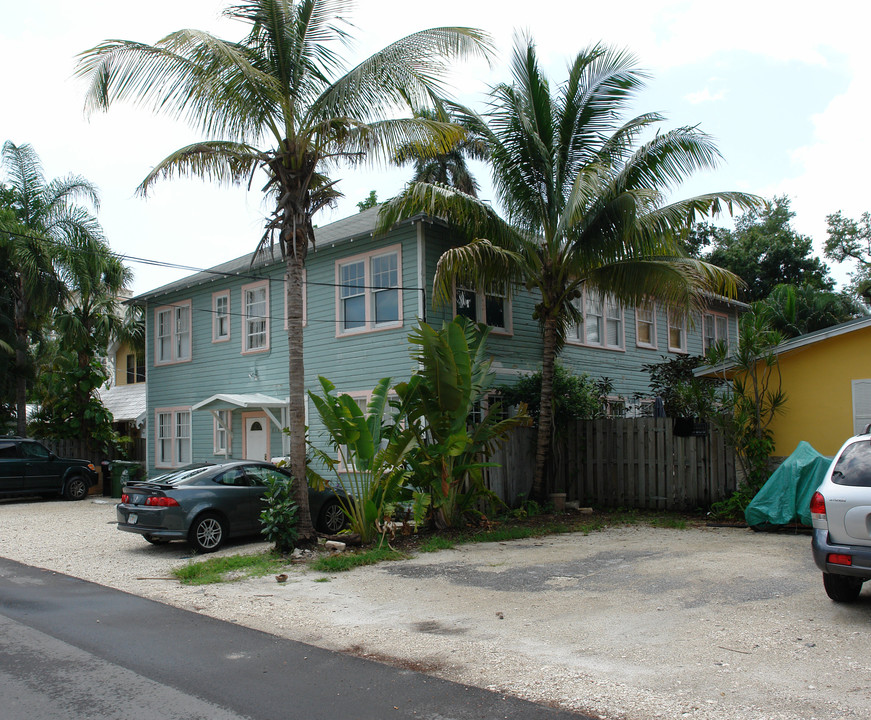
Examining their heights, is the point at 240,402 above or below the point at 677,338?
below

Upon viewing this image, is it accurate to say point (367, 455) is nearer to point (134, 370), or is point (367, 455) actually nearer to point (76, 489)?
point (76, 489)

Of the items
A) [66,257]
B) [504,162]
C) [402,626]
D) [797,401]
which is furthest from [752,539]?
[66,257]

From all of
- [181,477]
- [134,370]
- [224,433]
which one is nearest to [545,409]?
[181,477]

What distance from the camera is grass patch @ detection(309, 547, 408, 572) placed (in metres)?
9.95

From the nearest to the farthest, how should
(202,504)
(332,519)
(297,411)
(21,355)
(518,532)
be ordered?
(297,411), (202,504), (518,532), (332,519), (21,355)

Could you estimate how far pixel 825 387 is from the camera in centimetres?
1316

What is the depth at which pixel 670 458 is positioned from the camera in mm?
14812

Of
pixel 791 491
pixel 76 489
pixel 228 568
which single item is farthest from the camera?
pixel 76 489

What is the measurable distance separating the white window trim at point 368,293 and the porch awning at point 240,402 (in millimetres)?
2512

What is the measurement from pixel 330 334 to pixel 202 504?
6.89 m

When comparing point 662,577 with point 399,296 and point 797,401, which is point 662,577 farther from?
point 399,296

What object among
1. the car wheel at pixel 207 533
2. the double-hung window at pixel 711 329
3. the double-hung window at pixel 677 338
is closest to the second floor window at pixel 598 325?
the double-hung window at pixel 677 338

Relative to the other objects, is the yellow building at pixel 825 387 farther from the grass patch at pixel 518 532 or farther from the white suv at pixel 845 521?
the white suv at pixel 845 521

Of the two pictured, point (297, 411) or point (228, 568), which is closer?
point (228, 568)
